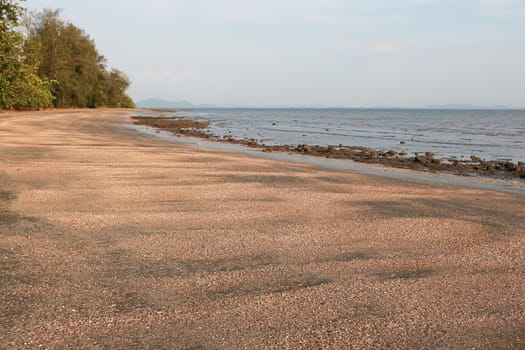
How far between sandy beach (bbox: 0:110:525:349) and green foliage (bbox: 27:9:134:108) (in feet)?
205

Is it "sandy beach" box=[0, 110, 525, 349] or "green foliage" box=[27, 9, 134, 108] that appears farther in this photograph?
"green foliage" box=[27, 9, 134, 108]

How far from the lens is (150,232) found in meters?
7.14

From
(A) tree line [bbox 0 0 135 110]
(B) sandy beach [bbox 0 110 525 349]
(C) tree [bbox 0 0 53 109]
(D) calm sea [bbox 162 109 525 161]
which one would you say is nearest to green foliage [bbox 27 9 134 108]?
(A) tree line [bbox 0 0 135 110]

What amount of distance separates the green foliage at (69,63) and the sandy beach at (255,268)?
62368 mm

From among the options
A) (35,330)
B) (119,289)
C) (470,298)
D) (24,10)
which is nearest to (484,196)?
(470,298)

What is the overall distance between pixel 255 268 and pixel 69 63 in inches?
3154

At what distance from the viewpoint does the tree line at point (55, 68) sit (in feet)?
58.6

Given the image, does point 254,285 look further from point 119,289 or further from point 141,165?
point 141,165

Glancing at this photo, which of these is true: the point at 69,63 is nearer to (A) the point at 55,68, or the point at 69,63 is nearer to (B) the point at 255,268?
(A) the point at 55,68

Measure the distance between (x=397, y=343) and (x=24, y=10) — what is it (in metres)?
18.9

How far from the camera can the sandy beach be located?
4.08m

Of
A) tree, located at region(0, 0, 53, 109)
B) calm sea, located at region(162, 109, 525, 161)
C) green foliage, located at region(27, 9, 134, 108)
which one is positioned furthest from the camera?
green foliage, located at region(27, 9, 134, 108)

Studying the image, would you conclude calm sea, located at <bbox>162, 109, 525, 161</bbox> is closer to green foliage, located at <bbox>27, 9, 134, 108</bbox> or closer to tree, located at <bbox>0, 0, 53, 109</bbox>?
tree, located at <bbox>0, 0, 53, 109</bbox>

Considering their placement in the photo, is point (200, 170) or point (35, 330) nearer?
point (35, 330)
